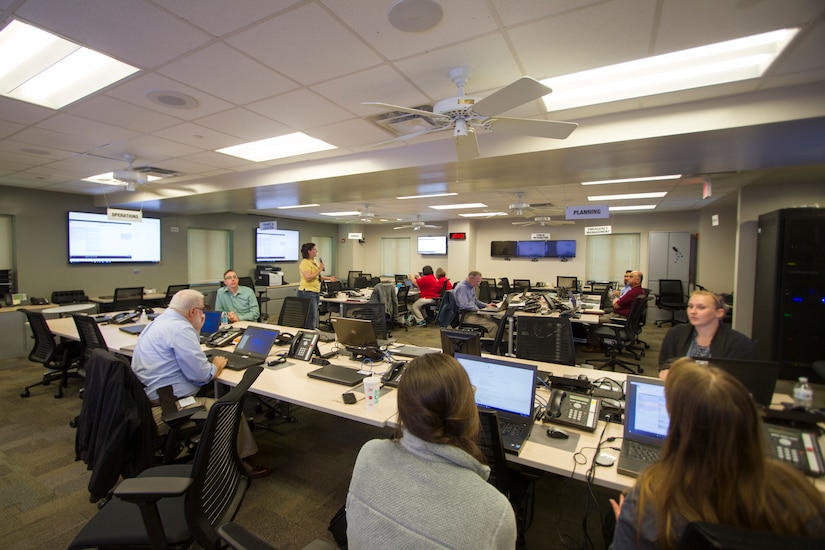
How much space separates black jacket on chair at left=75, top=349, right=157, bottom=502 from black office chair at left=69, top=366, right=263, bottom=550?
0.17 m

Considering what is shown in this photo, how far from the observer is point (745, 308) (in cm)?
568

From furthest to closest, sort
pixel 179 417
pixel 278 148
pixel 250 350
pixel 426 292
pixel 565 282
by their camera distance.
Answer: pixel 565 282, pixel 426 292, pixel 278 148, pixel 250 350, pixel 179 417

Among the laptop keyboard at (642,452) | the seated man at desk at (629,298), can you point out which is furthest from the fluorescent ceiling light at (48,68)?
the seated man at desk at (629,298)

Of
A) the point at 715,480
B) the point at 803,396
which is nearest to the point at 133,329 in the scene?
the point at 715,480

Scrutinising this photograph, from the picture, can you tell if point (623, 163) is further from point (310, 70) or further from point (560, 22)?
point (310, 70)

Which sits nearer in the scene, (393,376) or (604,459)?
(604,459)

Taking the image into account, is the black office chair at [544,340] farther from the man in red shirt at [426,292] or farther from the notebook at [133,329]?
the man in red shirt at [426,292]

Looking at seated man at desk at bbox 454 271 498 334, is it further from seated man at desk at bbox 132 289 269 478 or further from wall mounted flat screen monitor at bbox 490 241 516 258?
wall mounted flat screen monitor at bbox 490 241 516 258

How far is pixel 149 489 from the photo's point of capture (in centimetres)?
130

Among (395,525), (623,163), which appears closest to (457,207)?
(623,163)

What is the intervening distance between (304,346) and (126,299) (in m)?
4.60

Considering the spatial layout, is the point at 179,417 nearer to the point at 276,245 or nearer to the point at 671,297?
the point at 276,245

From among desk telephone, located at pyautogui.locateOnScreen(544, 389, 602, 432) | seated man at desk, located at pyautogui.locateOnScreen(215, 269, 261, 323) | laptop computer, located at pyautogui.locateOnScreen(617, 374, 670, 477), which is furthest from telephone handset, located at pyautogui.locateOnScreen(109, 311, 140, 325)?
laptop computer, located at pyautogui.locateOnScreen(617, 374, 670, 477)

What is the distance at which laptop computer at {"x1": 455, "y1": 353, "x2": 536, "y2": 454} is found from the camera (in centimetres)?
186
